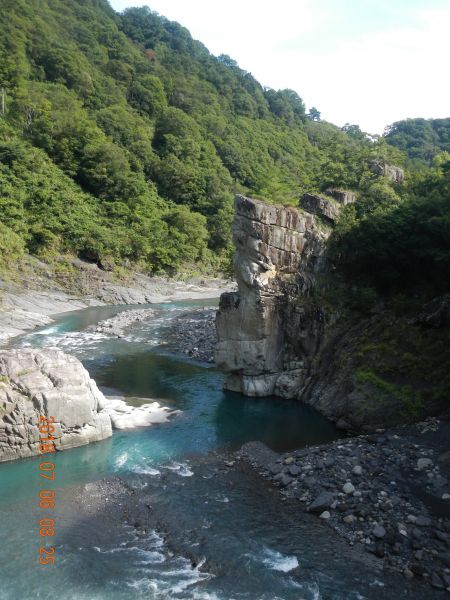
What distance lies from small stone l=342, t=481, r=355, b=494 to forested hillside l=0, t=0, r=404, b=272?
17.6m

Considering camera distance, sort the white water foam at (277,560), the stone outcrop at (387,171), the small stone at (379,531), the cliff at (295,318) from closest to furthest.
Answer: the white water foam at (277,560) < the small stone at (379,531) < the cliff at (295,318) < the stone outcrop at (387,171)

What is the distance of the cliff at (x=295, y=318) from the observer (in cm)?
2038

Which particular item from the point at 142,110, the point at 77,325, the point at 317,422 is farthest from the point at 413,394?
the point at 142,110

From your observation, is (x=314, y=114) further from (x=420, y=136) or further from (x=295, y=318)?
(x=295, y=318)

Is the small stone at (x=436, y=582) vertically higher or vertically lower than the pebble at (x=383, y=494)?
lower

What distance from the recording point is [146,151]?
68062 mm

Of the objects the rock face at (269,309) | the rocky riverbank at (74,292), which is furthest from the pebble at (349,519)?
the rocky riverbank at (74,292)

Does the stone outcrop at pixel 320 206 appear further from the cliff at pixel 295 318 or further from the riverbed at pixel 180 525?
the riverbed at pixel 180 525

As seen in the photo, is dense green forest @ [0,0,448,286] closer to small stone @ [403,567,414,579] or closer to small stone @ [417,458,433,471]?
small stone @ [417,458,433,471]

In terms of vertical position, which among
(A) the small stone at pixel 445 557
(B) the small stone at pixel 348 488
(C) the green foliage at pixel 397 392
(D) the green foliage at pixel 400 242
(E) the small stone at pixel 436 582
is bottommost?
(E) the small stone at pixel 436 582

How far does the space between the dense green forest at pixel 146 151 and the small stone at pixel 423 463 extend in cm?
850

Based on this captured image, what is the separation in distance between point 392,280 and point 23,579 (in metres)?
18.3

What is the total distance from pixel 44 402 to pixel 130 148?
58.4 m

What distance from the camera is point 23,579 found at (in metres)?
9.84
